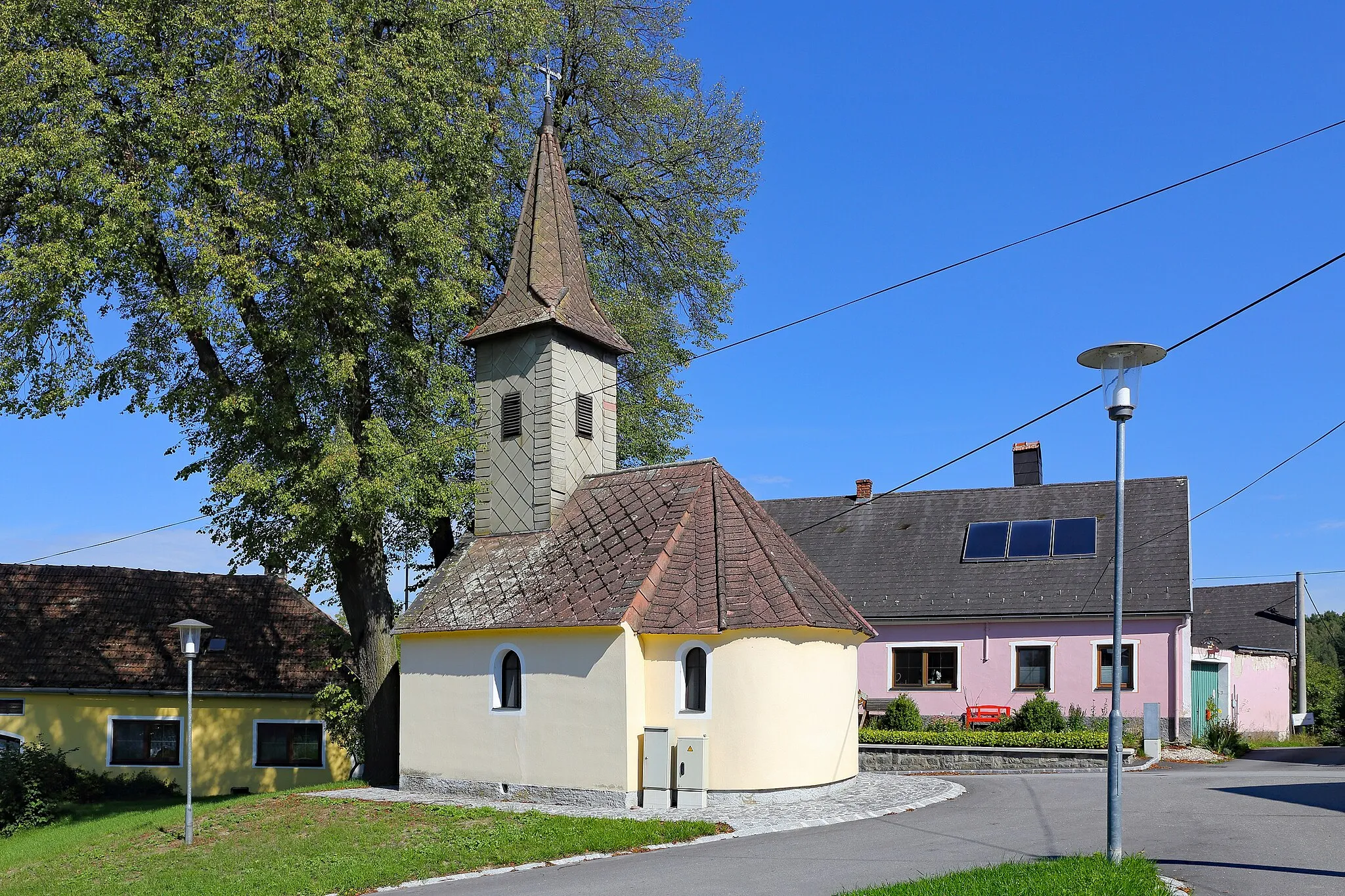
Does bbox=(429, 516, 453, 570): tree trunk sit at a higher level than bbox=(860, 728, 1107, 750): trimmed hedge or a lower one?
higher

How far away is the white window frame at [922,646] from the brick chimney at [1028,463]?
6.27 metres

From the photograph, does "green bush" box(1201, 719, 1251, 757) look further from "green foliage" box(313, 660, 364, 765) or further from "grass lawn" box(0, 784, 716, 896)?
"green foliage" box(313, 660, 364, 765)

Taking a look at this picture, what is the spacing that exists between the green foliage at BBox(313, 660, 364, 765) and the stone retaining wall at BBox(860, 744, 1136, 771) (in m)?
9.99

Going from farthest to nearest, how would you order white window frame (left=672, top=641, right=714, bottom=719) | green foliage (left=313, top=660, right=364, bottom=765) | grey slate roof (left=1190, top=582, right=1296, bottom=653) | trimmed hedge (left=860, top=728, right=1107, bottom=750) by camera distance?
grey slate roof (left=1190, top=582, right=1296, bottom=653) < trimmed hedge (left=860, top=728, right=1107, bottom=750) < green foliage (left=313, top=660, right=364, bottom=765) < white window frame (left=672, top=641, right=714, bottom=719)

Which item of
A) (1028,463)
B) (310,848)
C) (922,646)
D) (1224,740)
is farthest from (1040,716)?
(310,848)

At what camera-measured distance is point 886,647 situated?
28.8 m

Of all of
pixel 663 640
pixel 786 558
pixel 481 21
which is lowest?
pixel 663 640

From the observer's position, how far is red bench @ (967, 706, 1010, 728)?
26719mm

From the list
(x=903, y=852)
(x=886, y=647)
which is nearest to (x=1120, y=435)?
(x=903, y=852)

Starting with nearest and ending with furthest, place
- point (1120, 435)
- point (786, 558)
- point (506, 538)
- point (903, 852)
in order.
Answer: point (1120, 435), point (903, 852), point (786, 558), point (506, 538)

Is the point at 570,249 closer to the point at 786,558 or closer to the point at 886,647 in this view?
the point at 786,558

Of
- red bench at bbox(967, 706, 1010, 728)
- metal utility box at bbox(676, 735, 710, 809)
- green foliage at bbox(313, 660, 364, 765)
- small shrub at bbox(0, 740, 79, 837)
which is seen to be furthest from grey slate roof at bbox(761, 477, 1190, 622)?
small shrub at bbox(0, 740, 79, 837)

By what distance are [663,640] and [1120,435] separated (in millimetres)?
8626

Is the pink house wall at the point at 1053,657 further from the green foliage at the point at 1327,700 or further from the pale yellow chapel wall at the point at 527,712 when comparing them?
the pale yellow chapel wall at the point at 527,712
